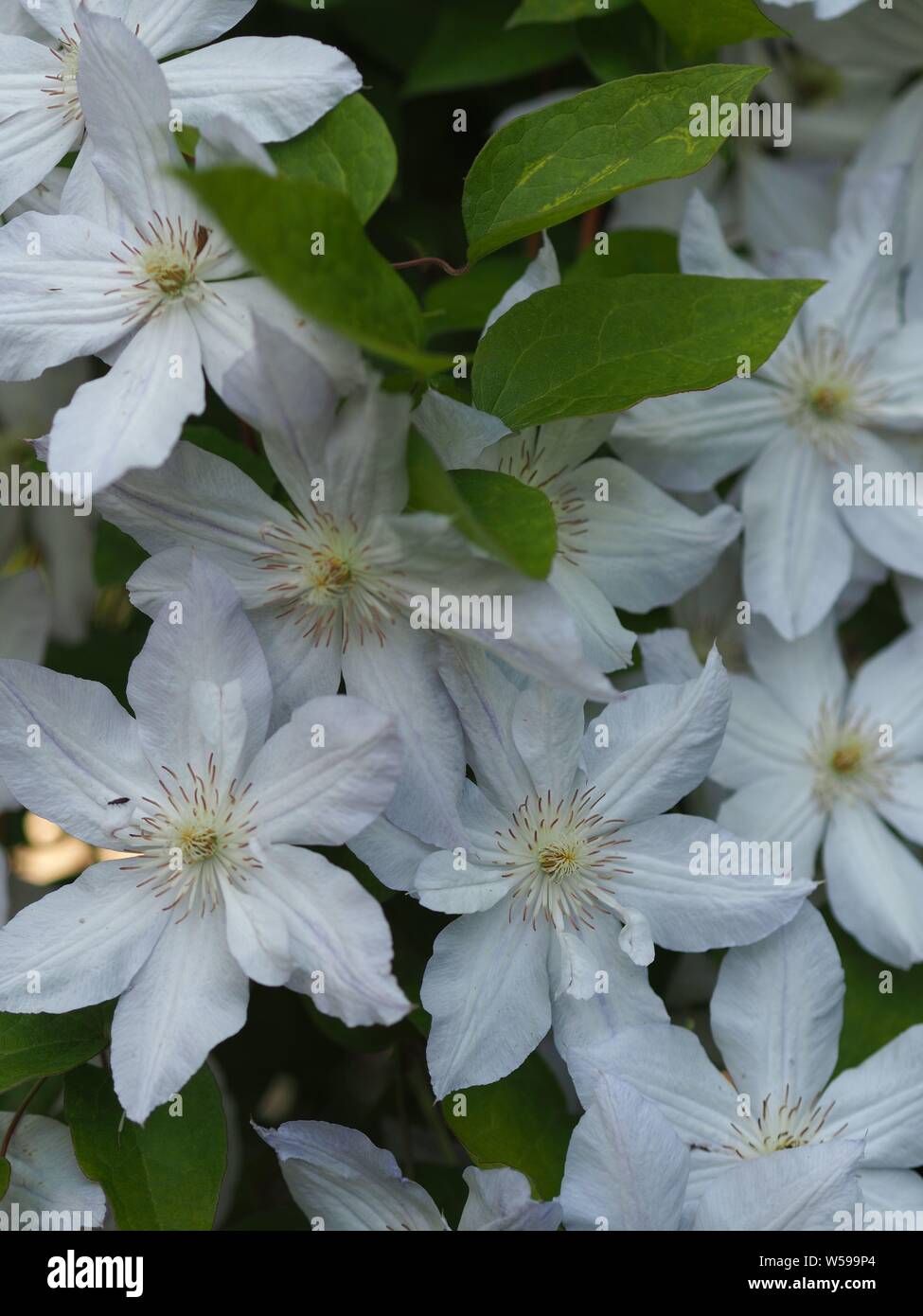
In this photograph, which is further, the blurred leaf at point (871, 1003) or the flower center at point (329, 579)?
the blurred leaf at point (871, 1003)

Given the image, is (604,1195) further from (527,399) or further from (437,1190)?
(527,399)

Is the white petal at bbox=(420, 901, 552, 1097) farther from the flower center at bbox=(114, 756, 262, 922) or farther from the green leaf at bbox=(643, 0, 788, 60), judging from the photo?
the green leaf at bbox=(643, 0, 788, 60)

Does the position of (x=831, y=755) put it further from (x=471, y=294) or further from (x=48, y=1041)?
(x=48, y=1041)

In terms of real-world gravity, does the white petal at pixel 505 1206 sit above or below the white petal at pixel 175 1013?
below

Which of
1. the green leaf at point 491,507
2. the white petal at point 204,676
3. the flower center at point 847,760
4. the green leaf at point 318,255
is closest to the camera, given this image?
the green leaf at point 318,255

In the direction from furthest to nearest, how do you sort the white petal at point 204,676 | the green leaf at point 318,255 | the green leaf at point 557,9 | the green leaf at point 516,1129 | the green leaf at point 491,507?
1. the green leaf at point 557,9
2. the green leaf at point 516,1129
3. the white petal at point 204,676
4. the green leaf at point 491,507
5. the green leaf at point 318,255

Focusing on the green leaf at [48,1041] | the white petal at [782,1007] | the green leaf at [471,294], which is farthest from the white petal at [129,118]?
the white petal at [782,1007]

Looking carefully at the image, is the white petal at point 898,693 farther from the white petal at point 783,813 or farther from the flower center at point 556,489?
the flower center at point 556,489

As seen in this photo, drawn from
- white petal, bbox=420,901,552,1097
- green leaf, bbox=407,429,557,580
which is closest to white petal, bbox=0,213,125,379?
green leaf, bbox=407,429,557,580

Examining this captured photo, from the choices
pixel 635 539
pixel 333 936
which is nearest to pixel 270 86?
pixel 635 539
